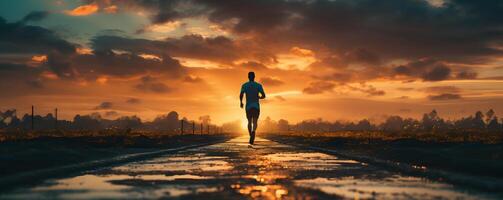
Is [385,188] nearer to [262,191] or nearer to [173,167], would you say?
[262,191]

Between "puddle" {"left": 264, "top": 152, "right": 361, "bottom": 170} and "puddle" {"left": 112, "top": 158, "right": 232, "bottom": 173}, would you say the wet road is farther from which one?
"puddle" {"left": 264, "top": 152, "right": 361, "bottom": 170}

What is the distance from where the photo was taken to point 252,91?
77.8ft

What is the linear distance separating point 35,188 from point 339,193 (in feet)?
15.3

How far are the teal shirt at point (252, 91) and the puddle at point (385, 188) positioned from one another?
12.8 metres

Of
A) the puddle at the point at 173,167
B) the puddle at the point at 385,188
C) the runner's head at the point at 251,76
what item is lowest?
the puddle at the point at 385,188

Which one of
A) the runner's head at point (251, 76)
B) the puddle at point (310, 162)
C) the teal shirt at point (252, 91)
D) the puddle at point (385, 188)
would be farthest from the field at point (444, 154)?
the runner's head at point (251, 76)

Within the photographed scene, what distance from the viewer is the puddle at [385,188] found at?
8.27 meters

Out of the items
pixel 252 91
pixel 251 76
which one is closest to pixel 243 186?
pixel 252 91

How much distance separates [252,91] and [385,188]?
14631 mm

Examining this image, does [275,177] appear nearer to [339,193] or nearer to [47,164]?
[339,193]

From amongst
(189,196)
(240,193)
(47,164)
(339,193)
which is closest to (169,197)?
(189,196)

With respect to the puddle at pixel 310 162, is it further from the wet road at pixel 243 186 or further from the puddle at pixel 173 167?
the puddle at pixel 173 167

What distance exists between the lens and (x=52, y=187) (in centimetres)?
945

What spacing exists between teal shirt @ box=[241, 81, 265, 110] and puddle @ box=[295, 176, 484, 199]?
12834mm
